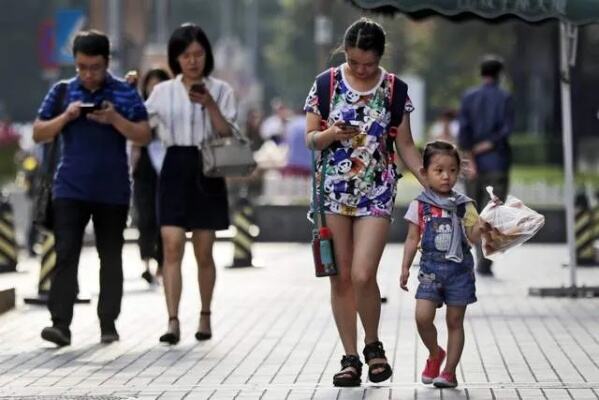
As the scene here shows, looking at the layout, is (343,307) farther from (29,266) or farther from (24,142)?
(24,142)

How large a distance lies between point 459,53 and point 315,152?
48450mm

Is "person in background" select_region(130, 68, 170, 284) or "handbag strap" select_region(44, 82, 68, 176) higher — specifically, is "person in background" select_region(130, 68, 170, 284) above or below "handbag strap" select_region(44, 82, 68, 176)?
below

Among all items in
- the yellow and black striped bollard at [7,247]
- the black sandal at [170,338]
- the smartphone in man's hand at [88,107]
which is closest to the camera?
the smartphone in man's hand at [88,107]

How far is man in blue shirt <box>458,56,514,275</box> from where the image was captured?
1833cm

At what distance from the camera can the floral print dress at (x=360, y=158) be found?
32.5ft

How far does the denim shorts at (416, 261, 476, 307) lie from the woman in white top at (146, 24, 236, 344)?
9.64 ft

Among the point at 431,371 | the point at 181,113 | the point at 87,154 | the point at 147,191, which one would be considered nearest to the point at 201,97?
the point at 181,113

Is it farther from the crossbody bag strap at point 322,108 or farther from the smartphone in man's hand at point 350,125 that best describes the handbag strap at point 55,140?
the smartphone in man's hand at point 350,125

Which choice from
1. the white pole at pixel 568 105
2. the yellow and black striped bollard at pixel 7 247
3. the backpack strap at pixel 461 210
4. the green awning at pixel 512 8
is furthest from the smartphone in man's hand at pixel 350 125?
the yellow and black striped bollard at pixel 7 247

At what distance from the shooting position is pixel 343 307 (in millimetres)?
10023

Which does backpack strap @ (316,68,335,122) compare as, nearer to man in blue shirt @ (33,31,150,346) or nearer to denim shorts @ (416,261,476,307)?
denim shorts @ (416,261,476,307)

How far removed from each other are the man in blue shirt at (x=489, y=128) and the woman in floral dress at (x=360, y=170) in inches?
330

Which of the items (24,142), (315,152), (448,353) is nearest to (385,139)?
(315,152)

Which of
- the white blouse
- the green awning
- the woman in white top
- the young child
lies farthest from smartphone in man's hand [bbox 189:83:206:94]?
the young child
